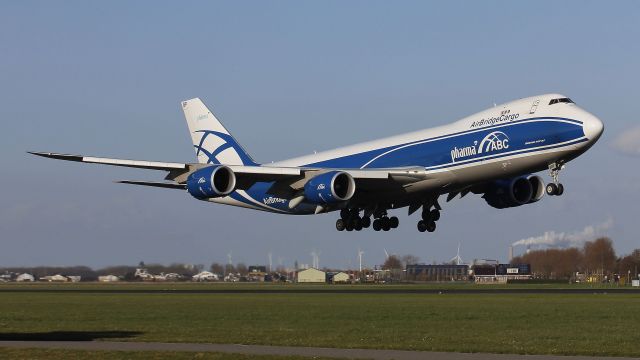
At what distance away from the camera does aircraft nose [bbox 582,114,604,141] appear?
50.9m

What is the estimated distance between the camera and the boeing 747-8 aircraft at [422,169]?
52.3 meters

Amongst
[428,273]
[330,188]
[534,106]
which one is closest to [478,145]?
[534,106]

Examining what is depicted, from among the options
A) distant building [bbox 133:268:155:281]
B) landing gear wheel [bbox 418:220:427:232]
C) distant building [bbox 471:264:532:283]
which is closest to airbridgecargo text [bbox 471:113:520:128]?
landing gear wheel [bbox 418:220:427:232]

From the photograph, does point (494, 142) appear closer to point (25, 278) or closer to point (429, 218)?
point (429, 218)

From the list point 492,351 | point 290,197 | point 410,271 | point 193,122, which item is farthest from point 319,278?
point 492,351

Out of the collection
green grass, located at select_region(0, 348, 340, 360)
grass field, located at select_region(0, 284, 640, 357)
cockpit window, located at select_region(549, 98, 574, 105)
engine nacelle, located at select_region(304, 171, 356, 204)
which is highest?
cockpit window, located at select_region(549, 98, 574, 105)

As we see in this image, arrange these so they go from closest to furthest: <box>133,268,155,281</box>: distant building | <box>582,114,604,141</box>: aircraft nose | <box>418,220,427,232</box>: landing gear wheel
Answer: <box>582,114,604,141</box>: aircraft nose
<box>418,220,427,232</box>: landing gear wheel
<box>133,268,155,281</box>: distant building

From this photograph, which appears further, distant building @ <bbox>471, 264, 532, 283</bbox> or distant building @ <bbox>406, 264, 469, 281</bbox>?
distant building @ <bbox>471, 264, 532, 283</bbox>

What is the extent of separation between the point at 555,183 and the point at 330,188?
1263 cm

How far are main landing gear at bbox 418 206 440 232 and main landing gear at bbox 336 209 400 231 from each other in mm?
1660

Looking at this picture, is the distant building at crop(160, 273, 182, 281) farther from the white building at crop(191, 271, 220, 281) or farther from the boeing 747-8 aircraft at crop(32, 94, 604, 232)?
the boeing 747-8 aircraft at crop(32, 94, 604, 232)

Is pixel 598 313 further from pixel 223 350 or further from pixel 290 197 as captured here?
pixel 223 350

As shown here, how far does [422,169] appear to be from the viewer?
186 ft

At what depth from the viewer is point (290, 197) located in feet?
211
